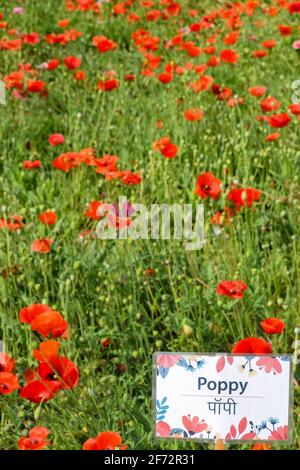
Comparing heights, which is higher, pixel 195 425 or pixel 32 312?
pixel 32 312

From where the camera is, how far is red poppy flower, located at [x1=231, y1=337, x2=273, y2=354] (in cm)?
128

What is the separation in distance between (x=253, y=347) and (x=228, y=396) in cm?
8

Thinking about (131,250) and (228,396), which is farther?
(131,250)

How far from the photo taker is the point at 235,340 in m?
1.73

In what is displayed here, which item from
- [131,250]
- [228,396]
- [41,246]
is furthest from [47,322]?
[131,250]

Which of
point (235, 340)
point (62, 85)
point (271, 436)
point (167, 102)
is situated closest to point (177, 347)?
point (235, 340)

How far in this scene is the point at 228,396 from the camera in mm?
1301

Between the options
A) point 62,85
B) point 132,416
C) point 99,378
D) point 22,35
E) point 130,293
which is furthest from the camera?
point 22,35

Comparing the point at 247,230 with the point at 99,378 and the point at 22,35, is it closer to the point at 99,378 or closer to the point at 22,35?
the point at 99,378

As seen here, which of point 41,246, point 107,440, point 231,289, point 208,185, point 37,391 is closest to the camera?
point 107,440

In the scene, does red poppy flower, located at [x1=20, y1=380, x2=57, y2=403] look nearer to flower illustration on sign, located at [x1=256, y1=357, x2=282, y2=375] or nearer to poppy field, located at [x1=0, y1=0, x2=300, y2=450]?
poppy field, located at [x1=0, y1=0, x2=300, y2=450]

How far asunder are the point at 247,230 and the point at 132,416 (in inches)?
24.4

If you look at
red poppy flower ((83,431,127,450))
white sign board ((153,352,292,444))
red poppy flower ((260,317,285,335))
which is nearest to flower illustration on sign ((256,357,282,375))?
white sign board ((153,352,292,444))

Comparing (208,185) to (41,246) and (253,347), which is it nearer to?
(41,246)
